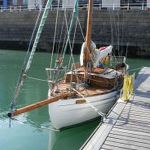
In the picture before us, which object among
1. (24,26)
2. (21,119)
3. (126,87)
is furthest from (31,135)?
(24,26)

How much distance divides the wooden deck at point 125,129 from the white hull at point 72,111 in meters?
0.90

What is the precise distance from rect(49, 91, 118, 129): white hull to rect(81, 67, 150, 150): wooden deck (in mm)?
900

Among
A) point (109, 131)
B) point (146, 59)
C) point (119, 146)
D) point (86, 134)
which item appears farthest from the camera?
point (146, 59)

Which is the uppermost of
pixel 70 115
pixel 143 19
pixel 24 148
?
pixel 143 19

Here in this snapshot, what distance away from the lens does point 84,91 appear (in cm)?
1530

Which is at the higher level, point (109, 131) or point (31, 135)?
point (109, 131)

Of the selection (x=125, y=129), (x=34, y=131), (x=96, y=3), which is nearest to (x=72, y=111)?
(x=34, y=131)

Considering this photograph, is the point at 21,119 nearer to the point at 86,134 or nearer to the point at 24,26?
the point at 86,134

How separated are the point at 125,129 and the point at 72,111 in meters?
2.99

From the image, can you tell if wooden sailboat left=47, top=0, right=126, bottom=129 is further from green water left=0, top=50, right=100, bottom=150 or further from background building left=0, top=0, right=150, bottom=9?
background building left=0, top=0, right=150, bottom=9

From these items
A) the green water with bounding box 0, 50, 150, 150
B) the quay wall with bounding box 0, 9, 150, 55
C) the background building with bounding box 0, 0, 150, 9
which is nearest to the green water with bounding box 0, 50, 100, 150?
the green water with bounding box 0, 50, 150, 150

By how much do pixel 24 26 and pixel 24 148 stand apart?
32333 millimetres

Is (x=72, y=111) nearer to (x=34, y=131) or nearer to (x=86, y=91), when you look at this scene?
(x=86, y=91)

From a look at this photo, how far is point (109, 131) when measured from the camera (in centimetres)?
1144
